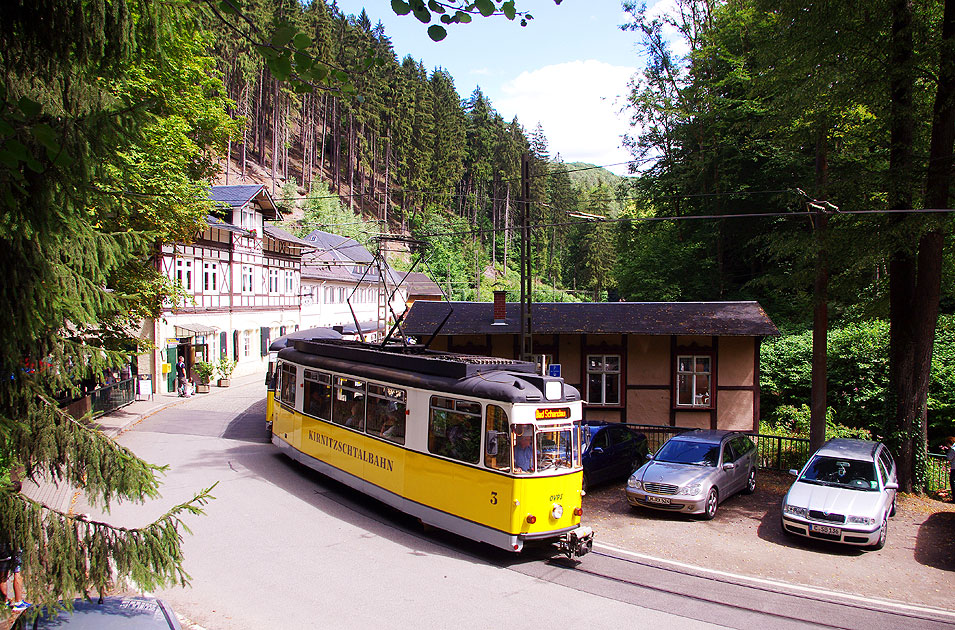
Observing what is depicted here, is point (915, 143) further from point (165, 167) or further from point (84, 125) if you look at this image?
point (165, 167)

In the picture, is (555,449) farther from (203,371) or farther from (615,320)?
(203,371)

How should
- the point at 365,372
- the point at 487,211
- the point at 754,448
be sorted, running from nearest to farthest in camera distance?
the point at 365,372 < the point at 754,448 < the point at 487,211

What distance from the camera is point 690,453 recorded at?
561 inches

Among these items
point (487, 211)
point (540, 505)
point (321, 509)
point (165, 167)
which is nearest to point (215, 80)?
point (165, 167)

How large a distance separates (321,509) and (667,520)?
273 inches

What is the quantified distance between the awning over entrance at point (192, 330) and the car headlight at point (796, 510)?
26.5 metres

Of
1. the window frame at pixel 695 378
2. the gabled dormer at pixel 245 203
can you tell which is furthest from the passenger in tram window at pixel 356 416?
the gabled dormer at pixel 245 203

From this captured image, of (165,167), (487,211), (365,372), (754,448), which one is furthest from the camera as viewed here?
(487,211)

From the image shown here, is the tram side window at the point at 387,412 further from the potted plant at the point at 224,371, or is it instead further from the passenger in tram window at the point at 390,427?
the potted plant at the point at 224,371

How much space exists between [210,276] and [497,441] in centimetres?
2804

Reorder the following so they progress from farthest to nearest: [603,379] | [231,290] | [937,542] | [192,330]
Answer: [231,290] → [192,330] → [603,379] → [937,542]

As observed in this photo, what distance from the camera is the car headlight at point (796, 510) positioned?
458 inches

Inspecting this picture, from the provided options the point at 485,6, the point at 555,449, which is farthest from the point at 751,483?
the point at 485,6

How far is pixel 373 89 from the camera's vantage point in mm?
76750
